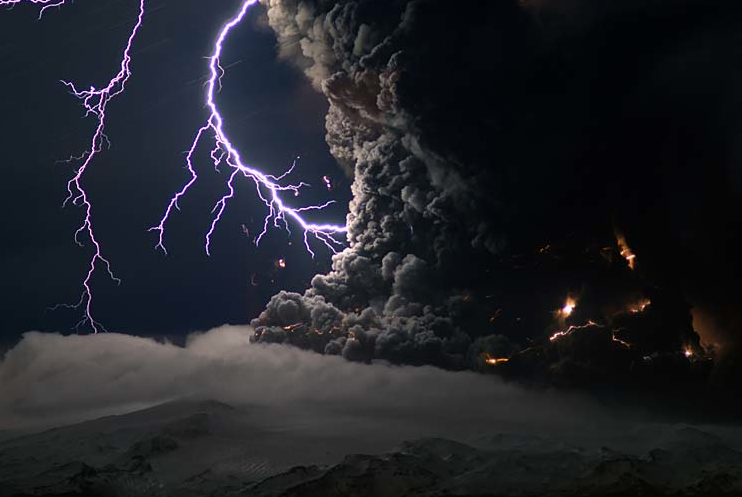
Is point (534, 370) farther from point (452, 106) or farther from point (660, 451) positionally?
Answer: point (452, 106)

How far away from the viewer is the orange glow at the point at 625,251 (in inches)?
1529

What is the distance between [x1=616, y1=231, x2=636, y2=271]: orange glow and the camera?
38844 mm

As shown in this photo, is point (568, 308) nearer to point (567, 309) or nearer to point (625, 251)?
point (567, 309)

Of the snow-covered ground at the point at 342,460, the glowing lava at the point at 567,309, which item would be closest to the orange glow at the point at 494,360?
the glowing lava at the point at 567,309

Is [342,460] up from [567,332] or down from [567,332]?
down

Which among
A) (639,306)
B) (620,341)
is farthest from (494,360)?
(639,306)

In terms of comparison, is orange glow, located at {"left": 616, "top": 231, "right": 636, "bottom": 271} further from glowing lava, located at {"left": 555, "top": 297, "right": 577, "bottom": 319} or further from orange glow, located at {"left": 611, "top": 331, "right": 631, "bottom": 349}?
orange glow, located at {"left": 611, "top": 331, "right": 631, "bottom": 349}

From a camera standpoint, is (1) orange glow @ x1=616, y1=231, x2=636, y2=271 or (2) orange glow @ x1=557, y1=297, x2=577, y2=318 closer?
(1) orange glow @ x1=616, y1=231, x2=636, y2=271

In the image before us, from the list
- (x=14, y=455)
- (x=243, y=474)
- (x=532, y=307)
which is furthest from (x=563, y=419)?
(x=14, y=455)

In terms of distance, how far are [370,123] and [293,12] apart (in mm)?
7983

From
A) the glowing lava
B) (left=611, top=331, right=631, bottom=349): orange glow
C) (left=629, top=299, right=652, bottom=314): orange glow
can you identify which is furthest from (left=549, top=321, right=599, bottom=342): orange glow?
(left=629, top=299, right=652, bottom=314): orange glow

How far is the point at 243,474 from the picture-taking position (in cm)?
2822

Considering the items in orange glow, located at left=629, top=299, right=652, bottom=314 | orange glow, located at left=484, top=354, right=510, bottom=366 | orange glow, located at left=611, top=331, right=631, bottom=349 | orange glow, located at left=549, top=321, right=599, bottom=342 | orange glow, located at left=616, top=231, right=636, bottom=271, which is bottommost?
orange glow, located at left=484, top=354, right=510, bottom=366

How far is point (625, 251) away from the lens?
3919cm
